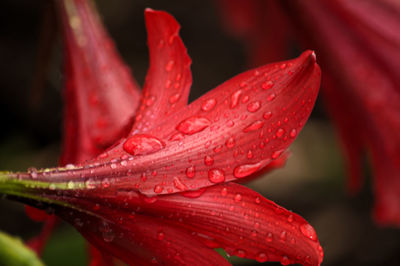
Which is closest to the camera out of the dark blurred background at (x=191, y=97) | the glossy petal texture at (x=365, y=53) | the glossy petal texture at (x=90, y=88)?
the glossy petal texture at (x=90, y=88)

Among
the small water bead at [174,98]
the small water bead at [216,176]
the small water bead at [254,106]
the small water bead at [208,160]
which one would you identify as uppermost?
the small water bead at [254,106]

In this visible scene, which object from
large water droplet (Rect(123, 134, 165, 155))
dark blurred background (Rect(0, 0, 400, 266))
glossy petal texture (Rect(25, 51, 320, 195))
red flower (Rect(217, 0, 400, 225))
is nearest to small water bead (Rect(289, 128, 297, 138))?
glossy petal texture (Rect(25, 51, 320, 195))

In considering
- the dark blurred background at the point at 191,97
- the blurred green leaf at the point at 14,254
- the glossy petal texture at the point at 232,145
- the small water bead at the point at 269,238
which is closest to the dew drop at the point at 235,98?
the glossy petal texture at the point at 232,145

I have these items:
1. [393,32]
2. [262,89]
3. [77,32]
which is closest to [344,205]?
[393,32]

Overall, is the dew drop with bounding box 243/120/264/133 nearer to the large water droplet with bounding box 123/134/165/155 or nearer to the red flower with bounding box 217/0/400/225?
the large water droplet with bounding box 123/134/165/155

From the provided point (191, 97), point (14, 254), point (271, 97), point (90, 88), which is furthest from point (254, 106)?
point (191, 97)

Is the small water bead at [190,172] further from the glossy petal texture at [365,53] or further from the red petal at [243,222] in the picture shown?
the glossy petal texture at [365,53]

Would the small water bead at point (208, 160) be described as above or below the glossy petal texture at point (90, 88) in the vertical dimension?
above

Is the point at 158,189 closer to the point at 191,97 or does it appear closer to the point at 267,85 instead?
the point at 267,85

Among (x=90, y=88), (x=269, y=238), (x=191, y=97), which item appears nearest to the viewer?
(x=269, y=238)
